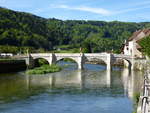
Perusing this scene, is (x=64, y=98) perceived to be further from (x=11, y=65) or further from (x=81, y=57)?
(x=81, y=57)

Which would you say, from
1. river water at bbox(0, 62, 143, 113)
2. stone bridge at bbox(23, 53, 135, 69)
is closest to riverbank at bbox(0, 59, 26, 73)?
stone bridge at bbox(23, 53, 135, 69)

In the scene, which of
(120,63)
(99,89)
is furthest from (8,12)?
(99,89)

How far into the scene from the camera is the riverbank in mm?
69881

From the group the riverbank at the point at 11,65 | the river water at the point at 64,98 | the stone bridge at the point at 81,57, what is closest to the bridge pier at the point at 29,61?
the stone bridge at the point at 81,57

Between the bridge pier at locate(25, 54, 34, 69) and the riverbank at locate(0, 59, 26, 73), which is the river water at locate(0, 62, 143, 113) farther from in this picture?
the bridge pier at locate(25, 54, 34, 69)

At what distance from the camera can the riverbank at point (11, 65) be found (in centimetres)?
6988

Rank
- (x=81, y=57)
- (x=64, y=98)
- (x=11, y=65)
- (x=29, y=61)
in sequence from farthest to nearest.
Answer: (x=29, y=61) < (x=81, y=57) < (x=11, y=65) < (x=64, y=98)

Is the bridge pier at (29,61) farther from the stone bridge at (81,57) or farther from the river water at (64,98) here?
the river water at (64,98)

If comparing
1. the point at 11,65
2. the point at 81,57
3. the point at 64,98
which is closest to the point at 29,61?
the point at 11,65

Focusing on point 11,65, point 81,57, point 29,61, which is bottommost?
point 11,65

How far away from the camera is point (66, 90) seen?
43.1 metres

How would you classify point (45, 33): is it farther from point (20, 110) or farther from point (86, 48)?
point (20, 110)

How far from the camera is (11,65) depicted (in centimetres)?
7375

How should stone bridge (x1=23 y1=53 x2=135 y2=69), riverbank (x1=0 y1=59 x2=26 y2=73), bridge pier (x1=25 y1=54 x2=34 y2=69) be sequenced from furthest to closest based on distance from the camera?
bridge pier (x1=25 y1=54 x2=34 y2=69)
stone bridge (x1=23 y1=53 x2=135 y2=69)
riverbank (x1=0 y1=59 x2=26 y2=73)
